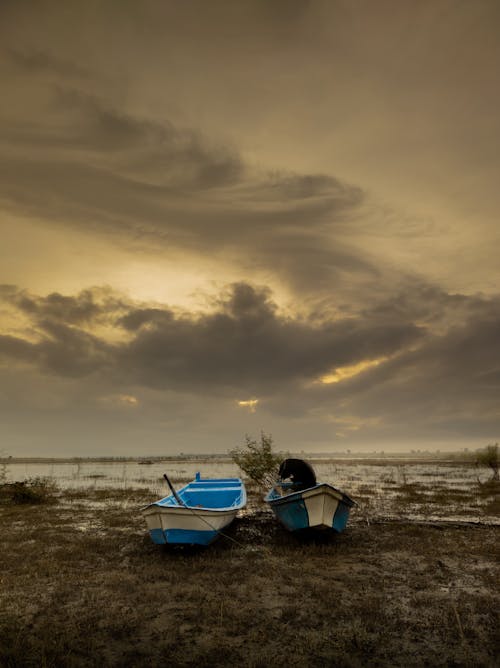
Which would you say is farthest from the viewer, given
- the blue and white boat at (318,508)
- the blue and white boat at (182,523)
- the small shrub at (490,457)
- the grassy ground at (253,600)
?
the small shrub at (490,457)

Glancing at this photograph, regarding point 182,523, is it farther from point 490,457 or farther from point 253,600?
point 490,457

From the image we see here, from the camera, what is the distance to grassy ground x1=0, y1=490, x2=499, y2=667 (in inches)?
267

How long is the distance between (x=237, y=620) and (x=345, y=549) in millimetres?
6259

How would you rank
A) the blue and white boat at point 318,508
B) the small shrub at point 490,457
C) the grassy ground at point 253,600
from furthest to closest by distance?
the small shrub at point 490,457 < the blue and white boat at point 318,508 < the grassy ground at point 253,600

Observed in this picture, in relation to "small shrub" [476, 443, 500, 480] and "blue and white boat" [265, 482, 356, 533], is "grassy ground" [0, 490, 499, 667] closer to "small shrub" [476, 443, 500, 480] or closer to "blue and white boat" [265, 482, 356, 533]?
"blue and white boat" [265, 482, 356, 533]

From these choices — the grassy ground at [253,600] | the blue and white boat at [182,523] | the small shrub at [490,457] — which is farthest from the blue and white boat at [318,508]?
the small shrub at [490,457]

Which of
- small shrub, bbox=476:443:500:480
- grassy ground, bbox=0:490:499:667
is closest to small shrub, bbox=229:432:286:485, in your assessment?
grassy ground, bbox=0:490:499:667

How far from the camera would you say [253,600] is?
29.2ft

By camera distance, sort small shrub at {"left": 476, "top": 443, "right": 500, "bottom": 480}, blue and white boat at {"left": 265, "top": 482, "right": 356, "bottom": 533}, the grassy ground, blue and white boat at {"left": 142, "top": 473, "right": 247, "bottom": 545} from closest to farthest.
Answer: the grassy ground → blue and white boat at {"left": 142, "top": 473, "right": 247, "bottom": 545} → blue and white boat at {"left": 265, "top": 482, "right": 356, "bottom": 533} → small shrub at {"left": 476, "top": 443, "right": 500, "bottom": 480}

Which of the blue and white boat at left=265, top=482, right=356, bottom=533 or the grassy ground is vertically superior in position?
the blue and white boat at left=265, top=482, right=356, bottom=533

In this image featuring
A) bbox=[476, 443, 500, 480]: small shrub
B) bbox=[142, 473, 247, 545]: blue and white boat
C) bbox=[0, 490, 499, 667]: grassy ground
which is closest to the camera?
bbox=[0, 490, 499, 667]: grassy ground

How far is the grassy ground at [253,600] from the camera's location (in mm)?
6770

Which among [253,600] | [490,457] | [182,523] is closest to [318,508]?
[182,523]

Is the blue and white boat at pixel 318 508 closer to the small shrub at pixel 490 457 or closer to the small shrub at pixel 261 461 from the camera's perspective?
the small shrub at pixel 261 461
